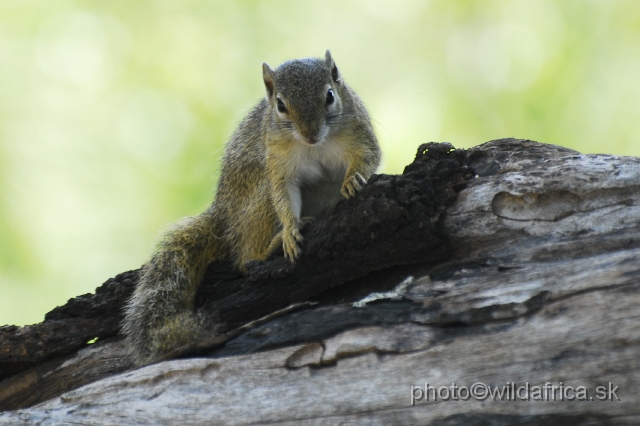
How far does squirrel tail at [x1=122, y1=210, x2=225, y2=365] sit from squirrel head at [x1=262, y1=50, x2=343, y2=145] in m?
0.67

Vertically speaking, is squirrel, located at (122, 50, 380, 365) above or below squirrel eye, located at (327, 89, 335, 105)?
below

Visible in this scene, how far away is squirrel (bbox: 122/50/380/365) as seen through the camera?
291 centimetres

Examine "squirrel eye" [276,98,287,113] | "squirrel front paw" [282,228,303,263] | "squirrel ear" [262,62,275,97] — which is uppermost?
"squirrel ear" [262,62,275,97]

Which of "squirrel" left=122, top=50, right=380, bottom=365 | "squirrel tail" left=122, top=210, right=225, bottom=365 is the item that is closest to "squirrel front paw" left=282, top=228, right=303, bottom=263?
"squirrel" left=122, top=50, right=380, bottom=365

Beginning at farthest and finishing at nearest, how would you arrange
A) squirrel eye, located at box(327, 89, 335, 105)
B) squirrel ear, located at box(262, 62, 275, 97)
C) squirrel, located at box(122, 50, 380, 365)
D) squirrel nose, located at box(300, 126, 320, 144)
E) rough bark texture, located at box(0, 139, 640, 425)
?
squirrel ear, located at box(262, 62, 275, 97)
squirrel eye, located at box(327, 89, 335, 105)
squirrel nose, located at box(300, 126, 320, 144)
squirrel, located at box(122, 50, 380, 365)
rough bark texture, located at box(0, 139, 640, 425)

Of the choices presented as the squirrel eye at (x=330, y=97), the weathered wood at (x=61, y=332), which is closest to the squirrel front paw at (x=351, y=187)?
the squirrel eye at (x=330, y=97)

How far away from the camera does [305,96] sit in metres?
3.15

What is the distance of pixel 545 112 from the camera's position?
4496 mm

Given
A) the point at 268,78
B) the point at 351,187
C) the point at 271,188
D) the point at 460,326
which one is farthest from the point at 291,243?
the point at 268,78

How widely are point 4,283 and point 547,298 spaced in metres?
3.64

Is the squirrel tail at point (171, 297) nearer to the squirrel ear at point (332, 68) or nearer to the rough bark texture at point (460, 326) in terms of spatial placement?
the rough bark texture at point (460, 326)

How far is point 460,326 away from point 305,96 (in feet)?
4.51

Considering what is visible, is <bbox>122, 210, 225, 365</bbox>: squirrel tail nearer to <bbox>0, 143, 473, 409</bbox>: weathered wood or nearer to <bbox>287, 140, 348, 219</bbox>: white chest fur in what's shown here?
<bbox>0, 143, 473, 409</bbox>: weathered wood

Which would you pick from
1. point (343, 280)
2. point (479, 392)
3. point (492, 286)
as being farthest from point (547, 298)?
point (343, 280)
